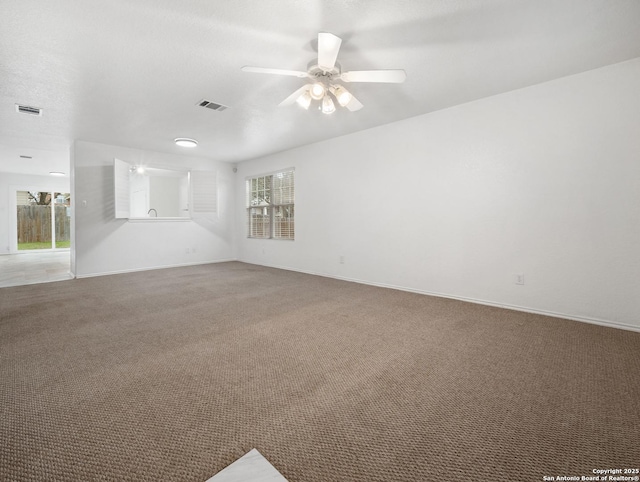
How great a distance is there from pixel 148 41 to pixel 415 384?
10.5ft

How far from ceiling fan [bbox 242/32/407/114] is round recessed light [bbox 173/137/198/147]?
3074mm

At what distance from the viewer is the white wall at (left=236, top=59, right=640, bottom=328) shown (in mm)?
2693

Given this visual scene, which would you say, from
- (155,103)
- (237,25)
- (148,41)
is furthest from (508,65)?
(155,103)

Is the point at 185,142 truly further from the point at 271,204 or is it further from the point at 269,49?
the point at 269,49

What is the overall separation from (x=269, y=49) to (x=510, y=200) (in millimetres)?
2970

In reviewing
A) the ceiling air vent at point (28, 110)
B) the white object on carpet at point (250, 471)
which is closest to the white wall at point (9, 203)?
the ceiling air vent at point (28, 110)

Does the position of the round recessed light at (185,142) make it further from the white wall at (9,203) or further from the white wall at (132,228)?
the white wall at (9,203)

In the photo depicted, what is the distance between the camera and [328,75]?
2.50m

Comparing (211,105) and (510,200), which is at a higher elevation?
(211,105)

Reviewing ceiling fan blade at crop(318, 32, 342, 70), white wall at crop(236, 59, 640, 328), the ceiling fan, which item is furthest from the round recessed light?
ceiling fan blade at crop(318, 32, 342, 70)

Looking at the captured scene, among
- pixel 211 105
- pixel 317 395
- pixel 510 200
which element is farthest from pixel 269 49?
pixel 510 200

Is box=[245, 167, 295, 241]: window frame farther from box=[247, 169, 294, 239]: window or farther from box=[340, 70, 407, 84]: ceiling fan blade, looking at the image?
box=[340, 70, 407, 84]: ceiling fan blade

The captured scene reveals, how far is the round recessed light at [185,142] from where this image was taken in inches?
198

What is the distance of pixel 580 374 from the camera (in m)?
1.85
